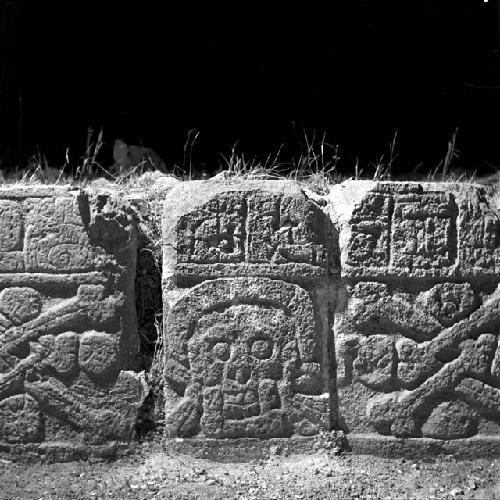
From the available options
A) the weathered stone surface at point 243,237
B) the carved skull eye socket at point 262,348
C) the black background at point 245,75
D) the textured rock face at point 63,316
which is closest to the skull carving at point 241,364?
the carved skull eye socket at point 262,348

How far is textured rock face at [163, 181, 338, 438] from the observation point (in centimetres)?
285

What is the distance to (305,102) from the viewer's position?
5715 mm

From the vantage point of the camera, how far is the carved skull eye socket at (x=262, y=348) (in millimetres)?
2857

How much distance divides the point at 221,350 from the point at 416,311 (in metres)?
0.66

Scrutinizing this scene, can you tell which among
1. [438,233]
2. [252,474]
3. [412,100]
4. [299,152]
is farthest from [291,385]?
[412,100]

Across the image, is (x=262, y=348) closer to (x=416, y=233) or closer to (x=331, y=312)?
(x=331, y=312)

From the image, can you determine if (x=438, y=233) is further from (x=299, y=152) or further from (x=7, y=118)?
(x=7, y=118)

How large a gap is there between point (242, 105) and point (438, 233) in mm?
3060

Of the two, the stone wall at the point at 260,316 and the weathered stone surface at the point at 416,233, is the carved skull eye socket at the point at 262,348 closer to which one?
the stone wall at the point at 260,316

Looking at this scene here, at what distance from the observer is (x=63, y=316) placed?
285 cm

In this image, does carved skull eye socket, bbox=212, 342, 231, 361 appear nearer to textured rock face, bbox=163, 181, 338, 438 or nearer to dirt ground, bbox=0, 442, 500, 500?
textured rock face, bbox=163, 181, 338, 438

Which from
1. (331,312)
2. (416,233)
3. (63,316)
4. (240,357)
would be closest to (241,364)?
(240,357)

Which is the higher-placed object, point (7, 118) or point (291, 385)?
point (7, 118)

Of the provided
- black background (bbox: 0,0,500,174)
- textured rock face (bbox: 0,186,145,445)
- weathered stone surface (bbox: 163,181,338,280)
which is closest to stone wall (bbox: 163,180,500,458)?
weathered stone surface (bbox: 163,181,338,280)
